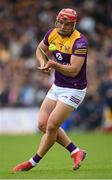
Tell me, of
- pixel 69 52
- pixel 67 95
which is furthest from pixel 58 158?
pixel 69 52

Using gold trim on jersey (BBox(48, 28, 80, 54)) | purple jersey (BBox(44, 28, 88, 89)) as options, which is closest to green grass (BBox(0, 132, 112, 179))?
purple jersey (BBox(44, 28, 88, 89))

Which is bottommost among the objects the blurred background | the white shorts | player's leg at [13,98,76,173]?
the blurred background

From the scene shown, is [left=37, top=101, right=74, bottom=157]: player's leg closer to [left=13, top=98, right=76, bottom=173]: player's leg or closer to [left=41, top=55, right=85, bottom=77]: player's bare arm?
[left=13, top=98, right=76, bottom=173]: player's leg

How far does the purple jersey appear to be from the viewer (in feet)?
40.1

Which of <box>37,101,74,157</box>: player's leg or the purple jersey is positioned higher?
the purple jersey

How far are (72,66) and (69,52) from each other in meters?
0.37

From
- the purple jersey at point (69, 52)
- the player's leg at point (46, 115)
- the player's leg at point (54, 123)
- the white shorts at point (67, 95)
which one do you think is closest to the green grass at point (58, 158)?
the player's leg at point (54, 123)

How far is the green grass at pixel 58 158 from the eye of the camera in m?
11.7

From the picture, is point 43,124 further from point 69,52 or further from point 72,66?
point 69,52

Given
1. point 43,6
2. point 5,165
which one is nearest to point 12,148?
point 5,165

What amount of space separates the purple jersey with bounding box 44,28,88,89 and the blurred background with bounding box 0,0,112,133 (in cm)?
1035

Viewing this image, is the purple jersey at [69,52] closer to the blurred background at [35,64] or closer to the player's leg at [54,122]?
the player's leg at [54,122]

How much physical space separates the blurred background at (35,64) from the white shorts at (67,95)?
407 inches

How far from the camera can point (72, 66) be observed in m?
12.1
